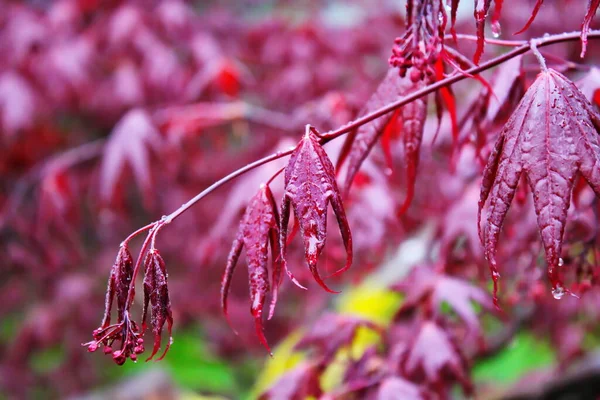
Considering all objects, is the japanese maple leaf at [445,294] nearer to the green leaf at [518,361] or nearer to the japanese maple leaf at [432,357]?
the japanese maple leaf at [432,357]

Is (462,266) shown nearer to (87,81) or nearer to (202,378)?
(87,81)

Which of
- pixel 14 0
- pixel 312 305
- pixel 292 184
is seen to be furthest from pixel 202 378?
pixel 292 184

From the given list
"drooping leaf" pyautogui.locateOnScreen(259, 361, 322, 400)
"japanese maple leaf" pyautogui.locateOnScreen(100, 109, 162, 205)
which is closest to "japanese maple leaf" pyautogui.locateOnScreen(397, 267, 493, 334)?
"drooping leaf" pyautogui.locateOnScreen(259, 361, 322, 400)

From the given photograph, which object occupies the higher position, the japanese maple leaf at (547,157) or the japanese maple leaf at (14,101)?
the japanese maple leaf at (14,101)

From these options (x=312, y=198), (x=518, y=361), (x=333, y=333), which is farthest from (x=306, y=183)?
(x=518, y=361)

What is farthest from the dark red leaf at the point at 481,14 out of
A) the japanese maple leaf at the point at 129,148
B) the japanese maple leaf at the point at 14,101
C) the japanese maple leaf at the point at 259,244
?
the japanese maple leaf at the point at 14,101
